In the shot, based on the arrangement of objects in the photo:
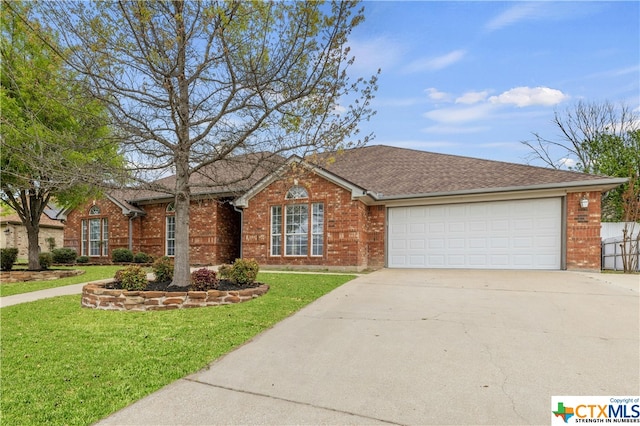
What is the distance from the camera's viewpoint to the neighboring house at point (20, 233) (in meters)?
26.0

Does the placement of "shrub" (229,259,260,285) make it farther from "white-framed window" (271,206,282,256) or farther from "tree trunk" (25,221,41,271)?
"tree trunk" (25,221,41,271)

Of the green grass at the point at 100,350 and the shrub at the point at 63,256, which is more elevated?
the green grass at the point at 100,350

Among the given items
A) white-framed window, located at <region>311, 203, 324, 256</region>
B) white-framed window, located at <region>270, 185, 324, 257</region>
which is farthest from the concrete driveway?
white-framed window, located at <region>270, 185, 324, 257</region>

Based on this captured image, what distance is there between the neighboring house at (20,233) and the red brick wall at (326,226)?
19263 millimetres

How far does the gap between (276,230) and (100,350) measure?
30.4ft

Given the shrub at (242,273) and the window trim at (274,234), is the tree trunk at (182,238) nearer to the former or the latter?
the shrub at (242,273)

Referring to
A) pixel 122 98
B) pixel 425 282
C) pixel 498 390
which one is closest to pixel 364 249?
pixel 425 282

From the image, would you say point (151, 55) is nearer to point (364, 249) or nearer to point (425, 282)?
point (425, 282)

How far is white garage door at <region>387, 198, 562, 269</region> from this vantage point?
11.4 meters

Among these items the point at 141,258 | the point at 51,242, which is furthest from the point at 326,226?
the point at 51,242

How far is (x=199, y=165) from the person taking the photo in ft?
25.1

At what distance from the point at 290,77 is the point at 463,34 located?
5.06m

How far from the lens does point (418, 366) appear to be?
3990mm

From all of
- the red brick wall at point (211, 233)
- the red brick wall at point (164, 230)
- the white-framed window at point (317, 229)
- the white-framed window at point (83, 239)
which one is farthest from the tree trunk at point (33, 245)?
the white-framed window at point (317, 229)
